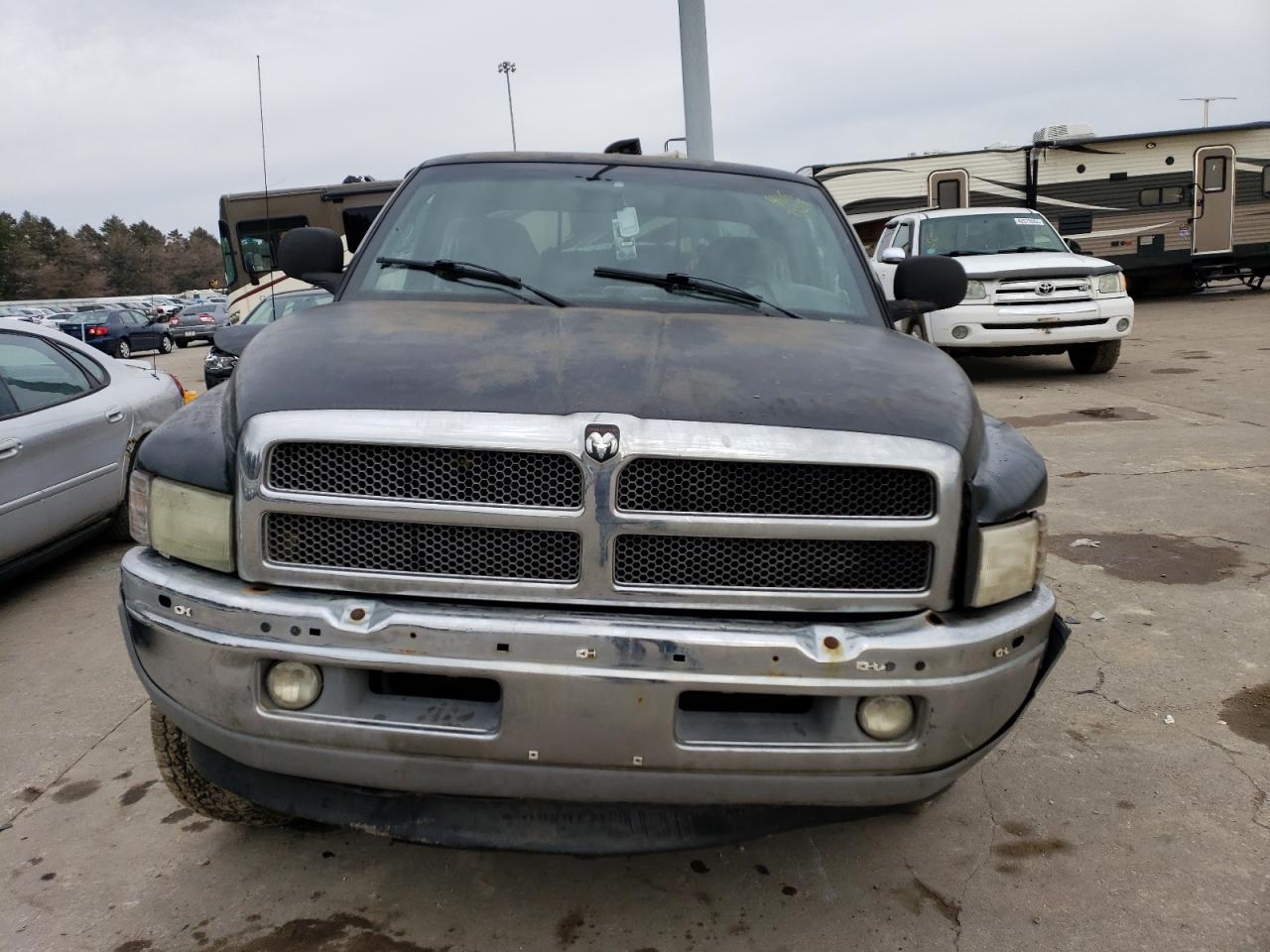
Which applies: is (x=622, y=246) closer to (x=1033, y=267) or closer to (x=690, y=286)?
(x=690, y=286)

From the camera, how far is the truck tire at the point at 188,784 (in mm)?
2775

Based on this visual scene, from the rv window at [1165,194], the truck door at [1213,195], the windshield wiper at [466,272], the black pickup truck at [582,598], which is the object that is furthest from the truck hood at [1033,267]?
the truck door at [1213,195]

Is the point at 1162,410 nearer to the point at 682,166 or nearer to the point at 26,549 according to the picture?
the point at 682,166

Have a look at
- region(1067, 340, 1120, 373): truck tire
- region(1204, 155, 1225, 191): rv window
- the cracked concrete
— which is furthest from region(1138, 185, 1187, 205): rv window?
the cracked concrete

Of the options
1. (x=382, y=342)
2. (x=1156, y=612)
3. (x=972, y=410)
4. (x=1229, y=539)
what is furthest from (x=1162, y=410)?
(x=382, y=342)

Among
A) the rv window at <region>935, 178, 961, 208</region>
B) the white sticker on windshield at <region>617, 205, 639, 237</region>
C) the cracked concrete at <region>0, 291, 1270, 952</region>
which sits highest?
the rv window at <region>935, 178, 961, 208</region>

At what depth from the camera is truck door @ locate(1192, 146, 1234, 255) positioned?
1981cm

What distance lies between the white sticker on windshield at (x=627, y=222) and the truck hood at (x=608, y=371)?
0.60 meters

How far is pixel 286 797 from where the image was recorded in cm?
236

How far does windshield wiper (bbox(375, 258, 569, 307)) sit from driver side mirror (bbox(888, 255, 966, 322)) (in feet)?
4.67

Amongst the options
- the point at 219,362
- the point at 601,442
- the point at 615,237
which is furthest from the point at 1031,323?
the point at 601,442

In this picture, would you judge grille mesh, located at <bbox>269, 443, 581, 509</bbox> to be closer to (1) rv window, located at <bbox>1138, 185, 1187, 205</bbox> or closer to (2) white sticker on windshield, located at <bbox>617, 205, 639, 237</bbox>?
(2) white sticker on windshield, located at <bbox>617, 205, 639, 237</bbox>

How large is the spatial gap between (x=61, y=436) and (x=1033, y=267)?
359 inches

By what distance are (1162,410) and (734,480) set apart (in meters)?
8.40
